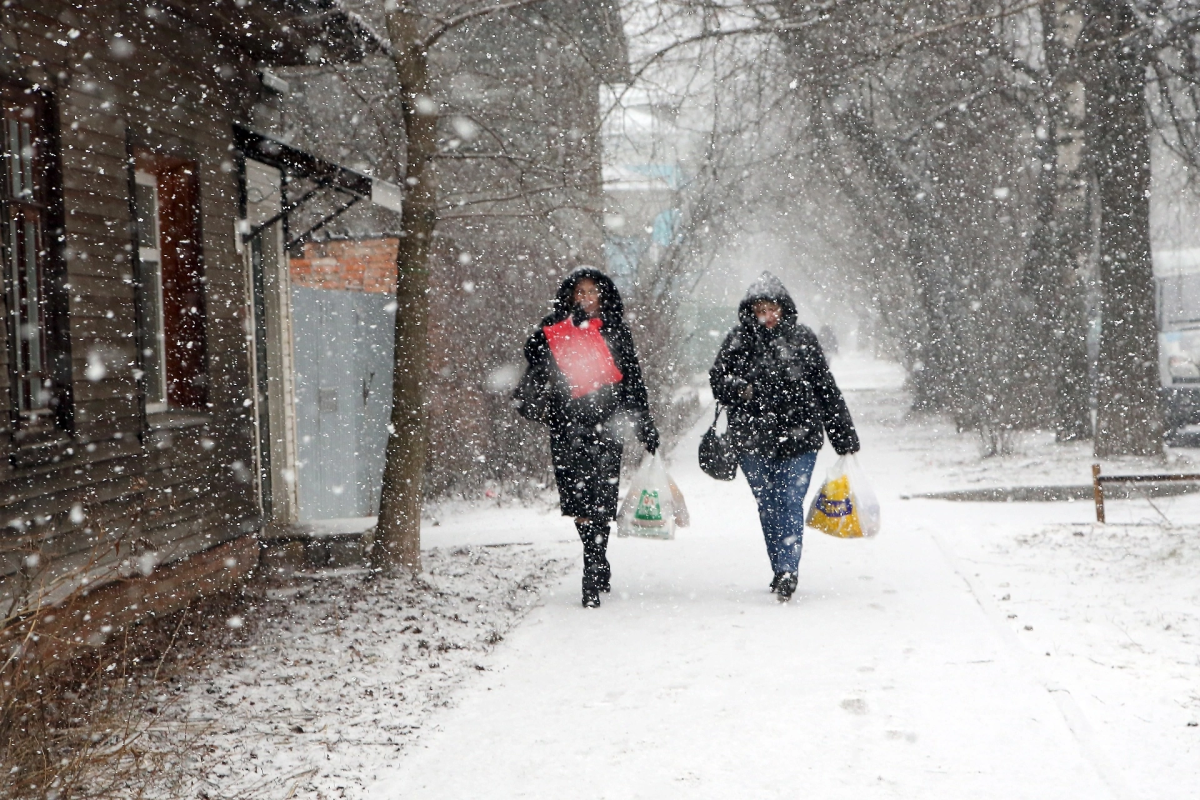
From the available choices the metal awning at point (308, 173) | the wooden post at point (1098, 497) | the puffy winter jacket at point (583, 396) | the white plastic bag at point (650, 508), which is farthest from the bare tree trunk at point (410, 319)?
the wooden post at point (1098, 497)

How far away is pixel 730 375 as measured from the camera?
7430 millimetres

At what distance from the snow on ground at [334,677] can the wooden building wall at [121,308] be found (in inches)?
32.5

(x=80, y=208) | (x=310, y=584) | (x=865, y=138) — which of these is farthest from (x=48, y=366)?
(x=865, y=138)

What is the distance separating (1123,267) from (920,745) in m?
12.1

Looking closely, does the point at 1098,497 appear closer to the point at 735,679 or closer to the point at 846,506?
the point at 846,506

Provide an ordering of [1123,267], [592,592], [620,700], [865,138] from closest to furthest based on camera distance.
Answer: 1. [620,700]
2. [592,592]
3. [1123,267]
4. [865,138]

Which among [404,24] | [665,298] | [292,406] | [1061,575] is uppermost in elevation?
[404,24]

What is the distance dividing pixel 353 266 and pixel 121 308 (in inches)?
261

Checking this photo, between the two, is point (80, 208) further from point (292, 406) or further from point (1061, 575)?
point (1061, 575)

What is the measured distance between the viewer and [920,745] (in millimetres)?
4457

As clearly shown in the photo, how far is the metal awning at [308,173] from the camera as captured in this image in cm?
904

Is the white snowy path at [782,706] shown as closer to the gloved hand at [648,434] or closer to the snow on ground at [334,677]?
the snow on ground at [334,677]

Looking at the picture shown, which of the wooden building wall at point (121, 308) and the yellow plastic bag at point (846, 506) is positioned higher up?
the wooden building wall at point (121, 308)

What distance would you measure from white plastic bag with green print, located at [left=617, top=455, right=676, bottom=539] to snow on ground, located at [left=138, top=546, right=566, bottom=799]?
819 mm
